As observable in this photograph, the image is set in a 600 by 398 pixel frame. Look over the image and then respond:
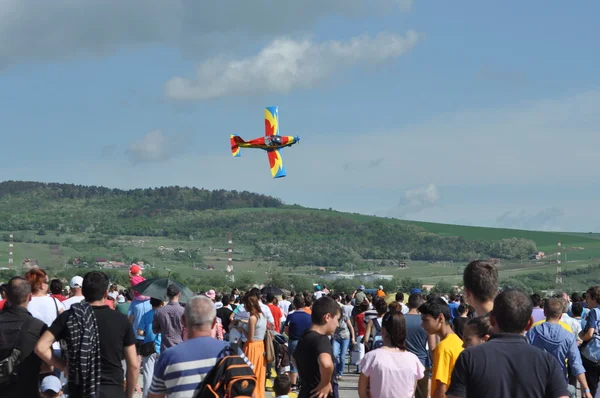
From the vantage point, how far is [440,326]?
779cm

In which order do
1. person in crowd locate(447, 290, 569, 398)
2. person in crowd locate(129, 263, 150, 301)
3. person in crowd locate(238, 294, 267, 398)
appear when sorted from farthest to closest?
person in crowd locate(129, 263, 150, 301), person in crowd locate(238, 294, 267, 398), person in crowd locate(447, 290, 569, 398)

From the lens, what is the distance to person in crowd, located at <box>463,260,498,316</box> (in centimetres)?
603

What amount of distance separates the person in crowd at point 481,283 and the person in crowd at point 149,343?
6365 millimetres

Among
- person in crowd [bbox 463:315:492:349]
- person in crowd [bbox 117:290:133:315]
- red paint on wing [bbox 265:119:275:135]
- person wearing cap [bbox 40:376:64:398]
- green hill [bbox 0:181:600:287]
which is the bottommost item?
person wearing cap [bbox 40:376:64:398]

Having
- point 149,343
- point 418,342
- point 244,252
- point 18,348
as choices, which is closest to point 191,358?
point 18,348

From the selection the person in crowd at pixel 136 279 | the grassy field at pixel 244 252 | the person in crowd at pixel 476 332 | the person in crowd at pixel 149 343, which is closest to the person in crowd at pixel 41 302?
the person in crowd at pixel 149 343

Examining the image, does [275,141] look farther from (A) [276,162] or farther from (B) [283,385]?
(B) [283,385]

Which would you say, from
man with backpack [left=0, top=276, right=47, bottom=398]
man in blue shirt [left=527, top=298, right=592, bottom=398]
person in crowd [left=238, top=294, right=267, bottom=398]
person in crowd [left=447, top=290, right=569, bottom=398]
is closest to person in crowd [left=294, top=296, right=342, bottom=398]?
man with backpack [left=0, top=276, right=47, bottom=398]

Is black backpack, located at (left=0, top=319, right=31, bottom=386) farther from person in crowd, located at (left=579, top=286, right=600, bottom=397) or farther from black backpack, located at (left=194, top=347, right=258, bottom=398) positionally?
person in crowd, located at (left=579, top=286, right=600, bottom=397)

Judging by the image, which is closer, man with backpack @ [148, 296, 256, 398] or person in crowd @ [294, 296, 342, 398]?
man with backpack @ [148, 296, 256, 398]

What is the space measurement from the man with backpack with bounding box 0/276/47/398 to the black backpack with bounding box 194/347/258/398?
2546 mm

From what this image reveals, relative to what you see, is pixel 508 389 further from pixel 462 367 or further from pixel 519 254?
pixel 519 254

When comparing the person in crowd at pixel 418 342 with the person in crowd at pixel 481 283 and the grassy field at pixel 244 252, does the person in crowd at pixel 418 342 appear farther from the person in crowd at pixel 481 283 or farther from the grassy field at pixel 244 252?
the grassy field at pixel 244 252

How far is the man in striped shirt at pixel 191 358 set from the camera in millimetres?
5641
